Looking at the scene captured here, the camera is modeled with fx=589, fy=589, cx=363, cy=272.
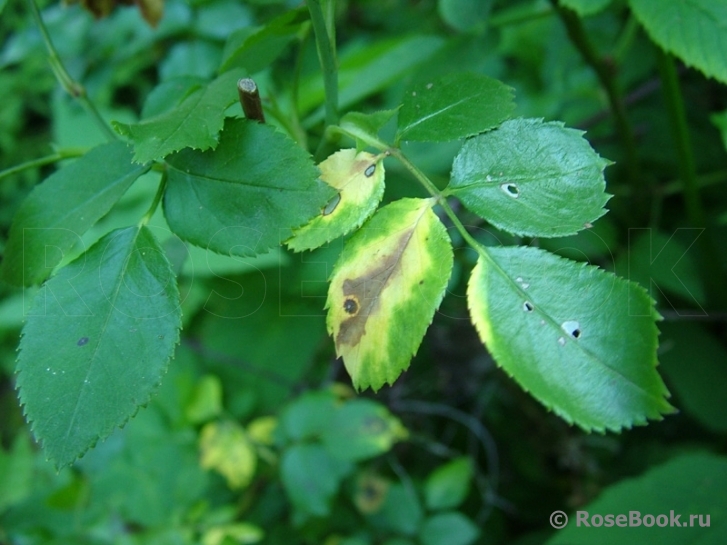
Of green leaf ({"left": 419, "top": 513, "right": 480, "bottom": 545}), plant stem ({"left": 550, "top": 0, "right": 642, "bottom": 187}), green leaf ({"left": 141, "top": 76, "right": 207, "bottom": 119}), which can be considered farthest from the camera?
green leaf ({"left": 419, "top": 513, "right": 480, "bottom": 545})

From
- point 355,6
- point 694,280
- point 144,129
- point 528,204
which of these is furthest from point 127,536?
point 355,6

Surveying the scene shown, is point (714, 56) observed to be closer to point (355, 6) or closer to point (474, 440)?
point (474, 440)

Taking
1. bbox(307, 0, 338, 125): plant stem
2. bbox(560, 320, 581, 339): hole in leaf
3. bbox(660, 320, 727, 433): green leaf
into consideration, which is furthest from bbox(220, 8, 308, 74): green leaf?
bbox(660, 320, 727, 433): green leaf

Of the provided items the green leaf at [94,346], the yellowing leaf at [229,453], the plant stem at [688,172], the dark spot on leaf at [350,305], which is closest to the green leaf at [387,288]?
the dark spot on leaf at [350,305]

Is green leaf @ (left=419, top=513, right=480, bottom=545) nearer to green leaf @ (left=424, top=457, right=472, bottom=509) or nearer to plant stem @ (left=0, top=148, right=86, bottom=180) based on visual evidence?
green leaf @ (left=424, top=457, right=472, bottom=509)

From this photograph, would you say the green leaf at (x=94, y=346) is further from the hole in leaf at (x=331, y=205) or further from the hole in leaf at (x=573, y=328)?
the hole in leaf at (x=573, y=328)
